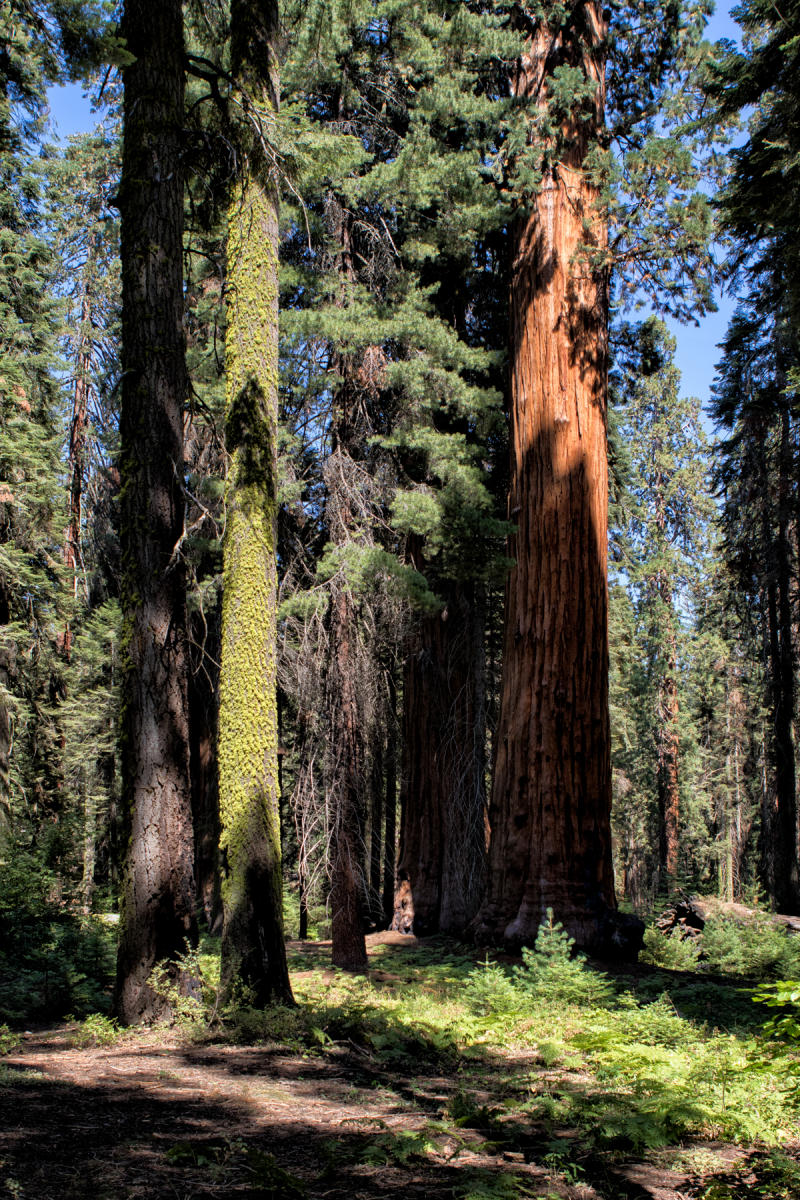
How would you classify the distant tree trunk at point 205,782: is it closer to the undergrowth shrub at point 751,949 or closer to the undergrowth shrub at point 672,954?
the undergrowth shrub at point 672,954

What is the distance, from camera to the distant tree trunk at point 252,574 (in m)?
6.35

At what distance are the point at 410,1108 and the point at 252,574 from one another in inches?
158

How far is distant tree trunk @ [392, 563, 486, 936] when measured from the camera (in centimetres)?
1273

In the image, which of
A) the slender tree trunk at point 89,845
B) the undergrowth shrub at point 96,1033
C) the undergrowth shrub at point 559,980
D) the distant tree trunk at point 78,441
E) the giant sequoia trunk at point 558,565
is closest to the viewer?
the undergrowth shrub at point 96,1033

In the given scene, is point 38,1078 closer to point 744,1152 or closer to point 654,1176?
point 654,1176

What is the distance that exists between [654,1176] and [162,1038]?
144 inches

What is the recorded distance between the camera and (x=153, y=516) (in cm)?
674

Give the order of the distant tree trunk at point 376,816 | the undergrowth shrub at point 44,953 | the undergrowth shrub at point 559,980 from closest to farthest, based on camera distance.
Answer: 1. the undergrowth shrub at point 559,980
2. the undergrowth shrub at point 44,953
3. the distant tree trunk at point 376,816

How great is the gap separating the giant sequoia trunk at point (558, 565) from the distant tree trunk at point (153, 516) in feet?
12.5

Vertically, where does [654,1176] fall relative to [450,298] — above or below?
below

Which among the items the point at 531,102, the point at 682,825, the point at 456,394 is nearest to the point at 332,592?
the point at 456,394

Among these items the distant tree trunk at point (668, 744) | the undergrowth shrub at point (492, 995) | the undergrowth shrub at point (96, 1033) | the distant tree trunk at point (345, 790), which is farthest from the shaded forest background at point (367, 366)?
the distant tree trunk at point (668, 744)

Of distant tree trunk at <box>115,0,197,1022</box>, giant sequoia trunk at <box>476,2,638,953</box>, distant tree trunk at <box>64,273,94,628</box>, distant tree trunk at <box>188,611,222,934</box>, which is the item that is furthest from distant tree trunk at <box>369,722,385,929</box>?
distant tree trunk at <box>64,273,94,628</box>

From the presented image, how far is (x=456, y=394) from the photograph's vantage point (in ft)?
36.6
